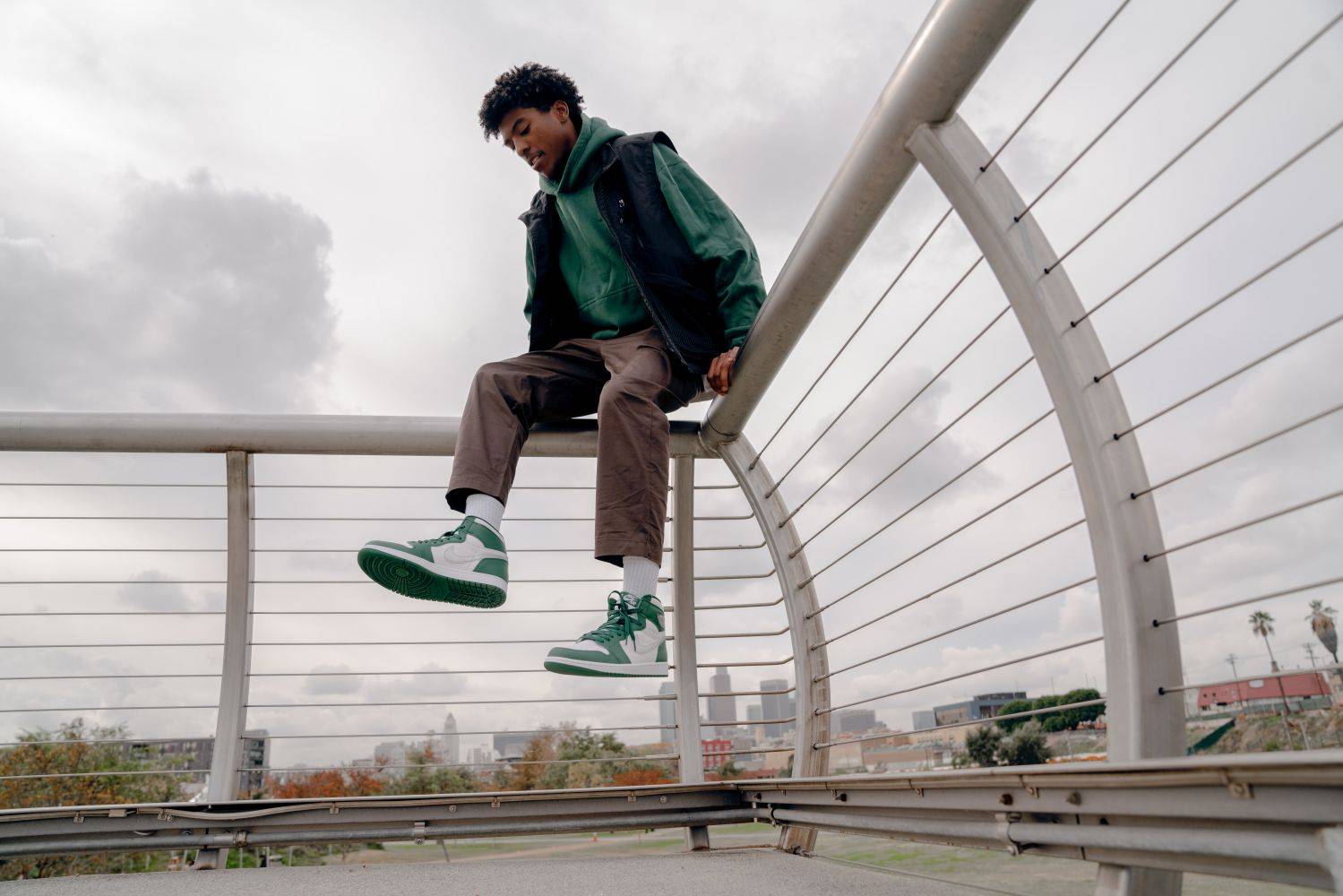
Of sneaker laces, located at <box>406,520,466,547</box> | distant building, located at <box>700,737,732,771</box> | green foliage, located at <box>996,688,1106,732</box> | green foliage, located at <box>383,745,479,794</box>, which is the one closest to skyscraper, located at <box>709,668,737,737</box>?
distant building, located at <box>700,737,732,771</box>

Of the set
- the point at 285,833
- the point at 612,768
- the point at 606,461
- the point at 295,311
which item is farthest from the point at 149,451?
the point at 295,311

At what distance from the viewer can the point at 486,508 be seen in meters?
1.76

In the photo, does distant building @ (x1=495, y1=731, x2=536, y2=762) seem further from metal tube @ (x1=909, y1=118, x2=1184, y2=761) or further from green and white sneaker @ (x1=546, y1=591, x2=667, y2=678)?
metal tube @ (x1=909, y1=118, x2=1184, y2=761)

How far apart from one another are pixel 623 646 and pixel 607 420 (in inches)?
20.0

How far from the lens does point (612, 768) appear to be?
283cm

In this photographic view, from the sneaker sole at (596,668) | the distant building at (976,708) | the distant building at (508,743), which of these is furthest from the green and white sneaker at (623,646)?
the distant building at (508,743)

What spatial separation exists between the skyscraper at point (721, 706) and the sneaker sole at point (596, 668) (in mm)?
824

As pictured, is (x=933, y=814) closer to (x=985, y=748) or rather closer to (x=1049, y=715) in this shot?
(x=985, y=748)

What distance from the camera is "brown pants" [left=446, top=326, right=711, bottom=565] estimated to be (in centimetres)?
177

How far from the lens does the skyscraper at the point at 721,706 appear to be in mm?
2433

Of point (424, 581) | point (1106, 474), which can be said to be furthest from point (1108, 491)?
point (424, 581)

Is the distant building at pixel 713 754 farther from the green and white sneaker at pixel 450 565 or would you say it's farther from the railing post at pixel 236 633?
the railing post at pixel 236 633

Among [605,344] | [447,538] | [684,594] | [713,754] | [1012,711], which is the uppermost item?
[605,344]

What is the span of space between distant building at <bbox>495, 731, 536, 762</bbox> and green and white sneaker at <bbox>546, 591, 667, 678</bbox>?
0.88 meters
